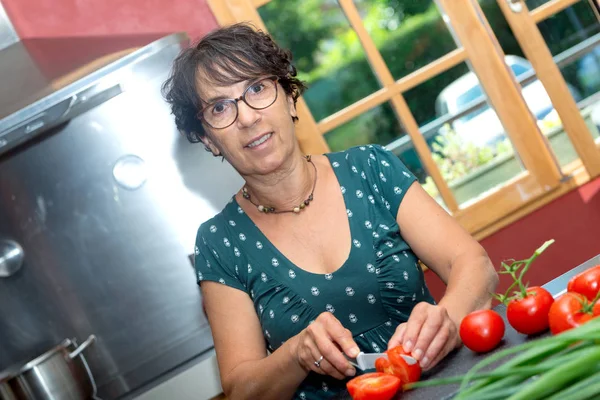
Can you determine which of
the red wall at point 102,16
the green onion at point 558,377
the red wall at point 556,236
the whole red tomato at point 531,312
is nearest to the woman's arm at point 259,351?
the whole red tomato at point 531,312

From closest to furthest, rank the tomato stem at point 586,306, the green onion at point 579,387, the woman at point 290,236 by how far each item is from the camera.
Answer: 1. the green onion at point 579,387
2. the tomato stem at point 586,306
3. the woman at point 290,236

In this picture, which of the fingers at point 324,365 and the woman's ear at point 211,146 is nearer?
the fingers at point 324,365

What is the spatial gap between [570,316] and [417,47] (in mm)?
1875

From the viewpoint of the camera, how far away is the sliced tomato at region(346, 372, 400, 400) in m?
1.01

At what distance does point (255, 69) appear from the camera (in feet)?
5.05

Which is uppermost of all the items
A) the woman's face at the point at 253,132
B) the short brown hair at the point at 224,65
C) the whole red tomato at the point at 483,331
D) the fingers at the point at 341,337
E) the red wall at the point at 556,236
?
the short brown hair at the point at 224,65

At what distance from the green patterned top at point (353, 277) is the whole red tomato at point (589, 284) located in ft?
1.63

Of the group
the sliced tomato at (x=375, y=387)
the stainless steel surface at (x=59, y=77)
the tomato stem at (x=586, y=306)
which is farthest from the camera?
the stainless steel surface at (x=59, y=77)

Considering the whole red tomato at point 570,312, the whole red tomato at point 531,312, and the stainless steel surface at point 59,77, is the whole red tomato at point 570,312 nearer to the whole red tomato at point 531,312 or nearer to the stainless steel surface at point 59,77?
the whole red tomato at point 531,312

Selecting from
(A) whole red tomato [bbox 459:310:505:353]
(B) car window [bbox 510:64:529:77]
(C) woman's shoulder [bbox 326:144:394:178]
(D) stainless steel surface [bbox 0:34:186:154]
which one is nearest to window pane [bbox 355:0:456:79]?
(B) car window [bbox 510:64:529:77]

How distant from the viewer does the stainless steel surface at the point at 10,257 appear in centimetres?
232

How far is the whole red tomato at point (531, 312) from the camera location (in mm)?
1046

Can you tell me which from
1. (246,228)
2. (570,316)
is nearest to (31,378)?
(246,228)

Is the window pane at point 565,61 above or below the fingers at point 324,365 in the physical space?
above
